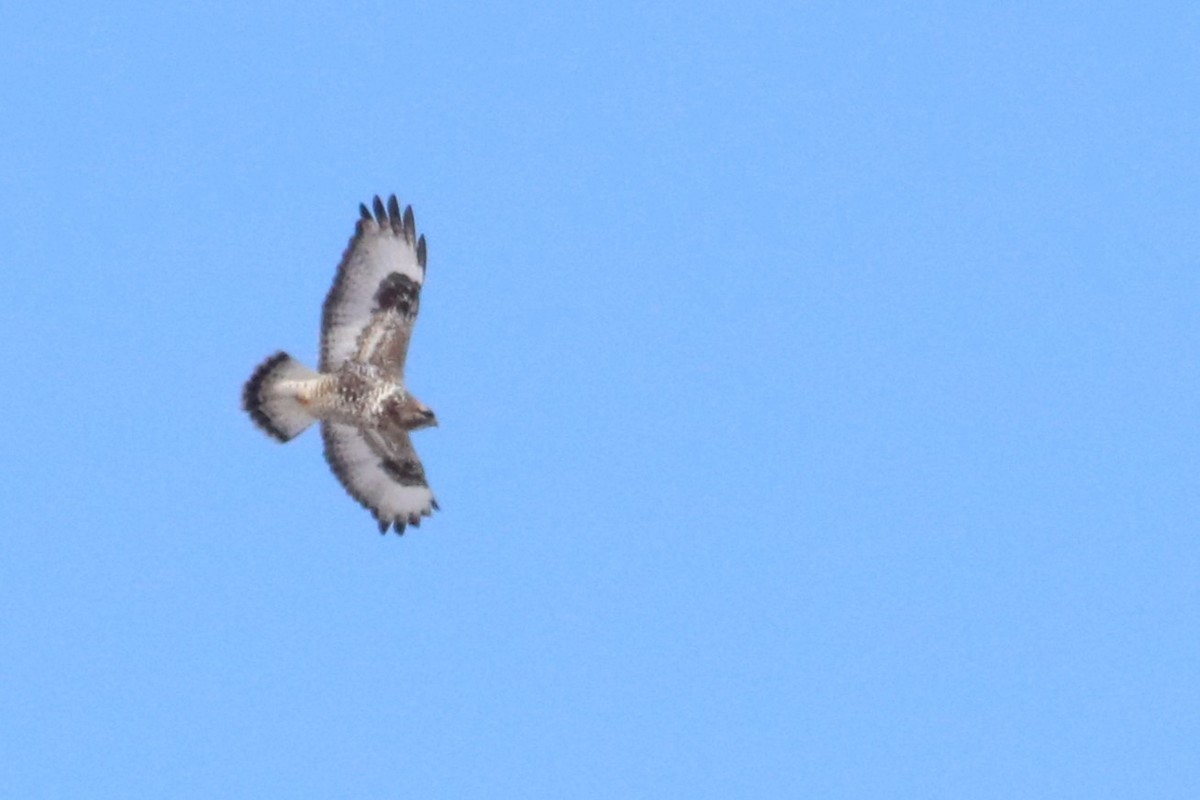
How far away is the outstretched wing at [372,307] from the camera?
18.6m

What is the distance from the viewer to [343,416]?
1883 cm

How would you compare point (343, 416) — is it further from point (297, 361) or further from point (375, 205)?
point (375, 205)

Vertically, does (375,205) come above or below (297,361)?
above

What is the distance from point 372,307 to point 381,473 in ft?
6.24

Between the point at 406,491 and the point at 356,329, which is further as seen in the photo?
the point at 406,491

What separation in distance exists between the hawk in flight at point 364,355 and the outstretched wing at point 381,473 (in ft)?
1.06

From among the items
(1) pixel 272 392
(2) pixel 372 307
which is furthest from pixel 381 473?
(2) pixel 372 307

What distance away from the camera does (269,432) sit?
18.9 meters

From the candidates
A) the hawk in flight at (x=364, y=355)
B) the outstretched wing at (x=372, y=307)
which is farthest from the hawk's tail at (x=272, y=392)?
the outstretched wing at (x=372, y=307)

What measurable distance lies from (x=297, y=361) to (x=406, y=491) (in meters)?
1.86

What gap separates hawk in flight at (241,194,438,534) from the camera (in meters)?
18.6

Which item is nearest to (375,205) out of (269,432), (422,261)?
(422,261)

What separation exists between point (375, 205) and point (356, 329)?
3.52 ft

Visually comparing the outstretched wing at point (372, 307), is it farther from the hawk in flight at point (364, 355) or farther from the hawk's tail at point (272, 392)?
the hawk's tail at point (272, 392)
